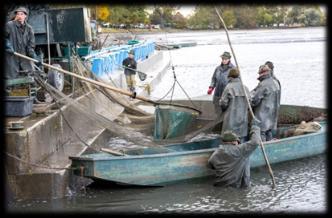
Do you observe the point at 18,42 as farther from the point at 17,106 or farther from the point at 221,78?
the point at 221,78

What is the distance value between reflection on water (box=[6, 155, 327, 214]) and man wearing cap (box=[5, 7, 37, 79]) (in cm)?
263

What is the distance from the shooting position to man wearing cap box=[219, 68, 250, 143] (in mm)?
9930

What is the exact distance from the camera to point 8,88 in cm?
930

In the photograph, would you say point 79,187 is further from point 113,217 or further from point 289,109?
point 289,109

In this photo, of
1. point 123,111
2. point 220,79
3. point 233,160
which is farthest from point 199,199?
point 123,111

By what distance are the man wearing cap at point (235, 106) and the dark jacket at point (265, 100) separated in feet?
1.31

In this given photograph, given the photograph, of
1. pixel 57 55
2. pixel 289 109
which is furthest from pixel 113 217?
pixel 57 55

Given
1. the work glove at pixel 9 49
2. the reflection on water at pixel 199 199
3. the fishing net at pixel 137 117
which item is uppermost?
the work glove at pixel 9 49

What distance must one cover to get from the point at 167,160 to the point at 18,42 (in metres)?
3.58

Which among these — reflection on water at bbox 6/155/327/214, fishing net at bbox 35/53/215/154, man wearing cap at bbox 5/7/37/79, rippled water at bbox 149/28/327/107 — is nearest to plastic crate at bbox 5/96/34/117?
man wearing cap at bbox 5/7/37/79

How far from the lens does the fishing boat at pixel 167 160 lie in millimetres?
8570

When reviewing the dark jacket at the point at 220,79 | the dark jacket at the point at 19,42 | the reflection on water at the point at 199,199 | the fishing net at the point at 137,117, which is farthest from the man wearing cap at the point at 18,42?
the dark jacket at the point at 220,79

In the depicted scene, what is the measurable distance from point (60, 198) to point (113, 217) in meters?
1.16

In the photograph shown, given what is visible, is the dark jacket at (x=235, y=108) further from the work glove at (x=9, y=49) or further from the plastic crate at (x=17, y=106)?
the work glove at (x=9, y=49)
